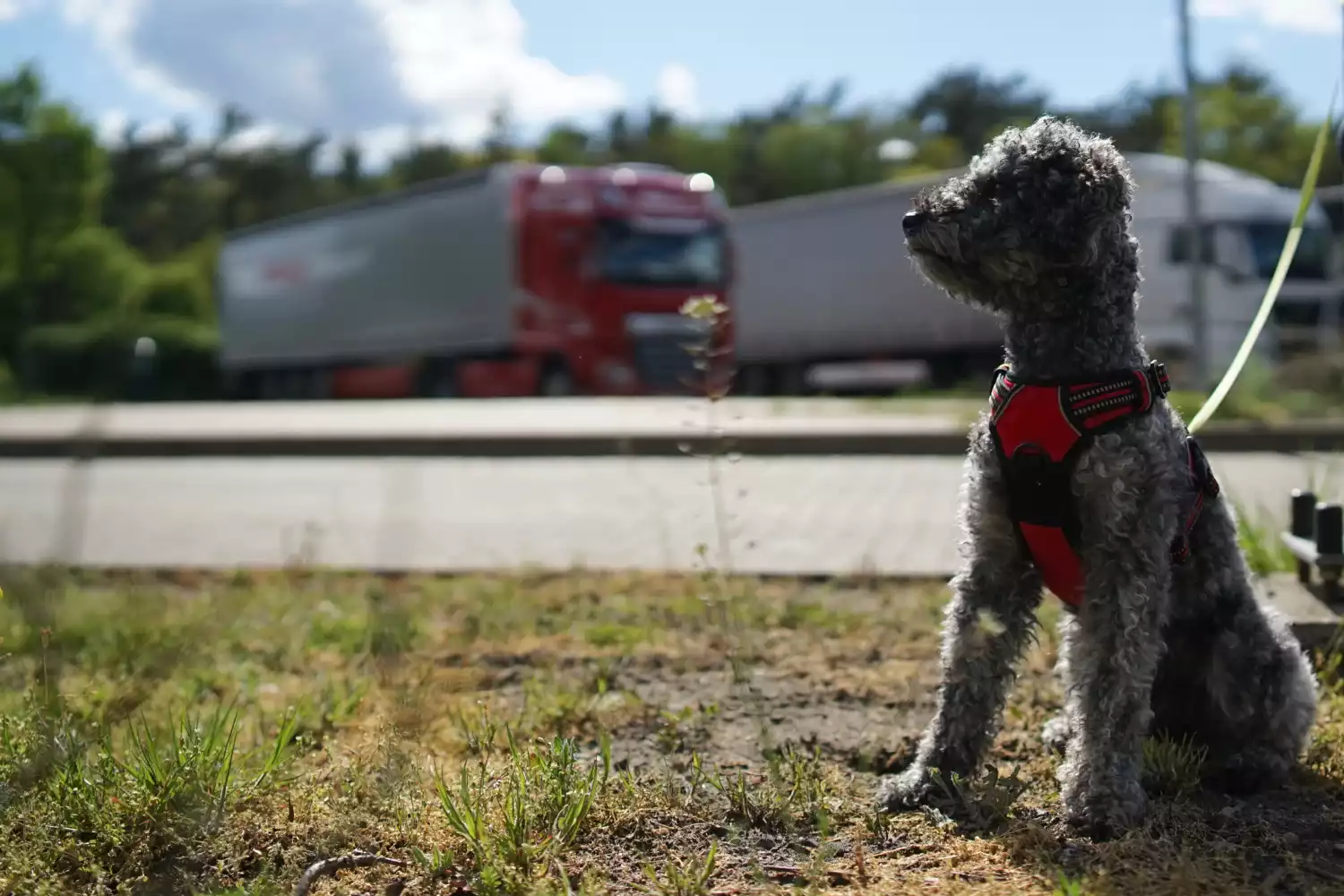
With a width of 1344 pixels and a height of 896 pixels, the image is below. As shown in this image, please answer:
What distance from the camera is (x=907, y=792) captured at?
3029mm

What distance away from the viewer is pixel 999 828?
9.31 ft

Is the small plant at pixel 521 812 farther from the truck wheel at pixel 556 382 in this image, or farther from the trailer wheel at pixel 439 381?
the trailer wheel at pixel 439 381

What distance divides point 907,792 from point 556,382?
71.1 ft

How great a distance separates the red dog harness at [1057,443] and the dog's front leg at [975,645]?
101 mm

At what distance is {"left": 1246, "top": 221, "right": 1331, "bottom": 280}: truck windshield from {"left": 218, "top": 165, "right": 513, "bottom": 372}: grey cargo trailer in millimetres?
12536

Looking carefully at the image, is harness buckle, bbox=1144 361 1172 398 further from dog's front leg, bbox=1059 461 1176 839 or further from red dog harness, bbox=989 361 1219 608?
dog's front leg, bbox=1059 461 1176 839

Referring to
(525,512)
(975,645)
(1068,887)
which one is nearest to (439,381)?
(525,512)

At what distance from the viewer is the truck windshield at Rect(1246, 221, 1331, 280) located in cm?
2097

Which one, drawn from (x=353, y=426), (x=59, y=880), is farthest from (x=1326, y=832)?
(x=353, y=426)

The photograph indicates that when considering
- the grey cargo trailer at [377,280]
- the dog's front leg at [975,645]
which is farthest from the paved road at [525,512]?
the grey cargo trailer at [377,280]

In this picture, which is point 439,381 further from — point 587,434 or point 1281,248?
point 587,434

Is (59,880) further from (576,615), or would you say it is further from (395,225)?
(395,225)

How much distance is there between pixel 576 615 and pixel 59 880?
287cm

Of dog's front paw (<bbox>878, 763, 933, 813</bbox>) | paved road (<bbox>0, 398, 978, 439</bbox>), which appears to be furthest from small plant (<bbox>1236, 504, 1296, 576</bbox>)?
paved road (<bbox>0, 398, 978, 439</bbox>)
